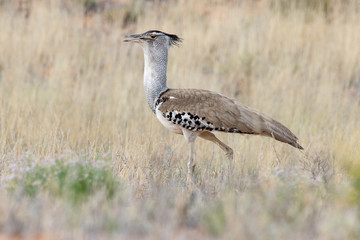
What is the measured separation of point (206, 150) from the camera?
6367 millimetres

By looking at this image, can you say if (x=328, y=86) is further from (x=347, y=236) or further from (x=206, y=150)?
(x=347, y=236)

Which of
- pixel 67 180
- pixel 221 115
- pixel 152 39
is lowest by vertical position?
pixel 67 180

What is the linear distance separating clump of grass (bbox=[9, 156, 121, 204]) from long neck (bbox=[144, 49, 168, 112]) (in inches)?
57.7

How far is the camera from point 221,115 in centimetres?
522

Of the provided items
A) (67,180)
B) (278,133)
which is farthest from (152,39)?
(67,180)

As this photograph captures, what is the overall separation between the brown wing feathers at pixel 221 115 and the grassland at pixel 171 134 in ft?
0.89

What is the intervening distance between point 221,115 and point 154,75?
71 cm

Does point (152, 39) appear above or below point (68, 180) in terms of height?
above

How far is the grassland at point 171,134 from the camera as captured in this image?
316cm

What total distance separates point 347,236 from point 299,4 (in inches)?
349

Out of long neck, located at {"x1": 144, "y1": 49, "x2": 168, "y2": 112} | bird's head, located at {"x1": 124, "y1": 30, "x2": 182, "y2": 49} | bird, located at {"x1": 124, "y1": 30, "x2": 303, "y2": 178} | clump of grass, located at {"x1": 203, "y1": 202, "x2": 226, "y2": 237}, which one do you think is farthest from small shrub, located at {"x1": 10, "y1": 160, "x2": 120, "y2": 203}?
bird's head, located at {"x1": 124, "y1": 30, "x2": 182, "y2": 49}

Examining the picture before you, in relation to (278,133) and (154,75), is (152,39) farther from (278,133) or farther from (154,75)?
(278,133)

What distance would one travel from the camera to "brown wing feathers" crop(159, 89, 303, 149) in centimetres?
515

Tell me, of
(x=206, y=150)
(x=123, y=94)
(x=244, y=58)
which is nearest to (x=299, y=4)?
(x=244, y=58)
